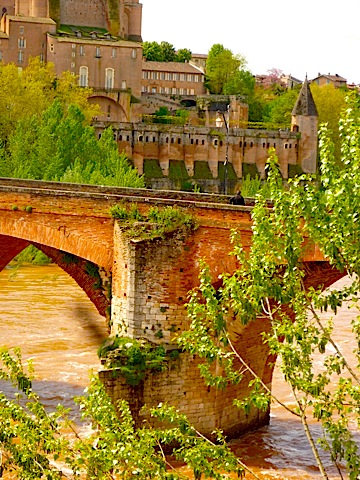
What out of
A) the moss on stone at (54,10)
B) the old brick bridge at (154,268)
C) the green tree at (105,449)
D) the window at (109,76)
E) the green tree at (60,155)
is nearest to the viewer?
the green tree at (105,449)

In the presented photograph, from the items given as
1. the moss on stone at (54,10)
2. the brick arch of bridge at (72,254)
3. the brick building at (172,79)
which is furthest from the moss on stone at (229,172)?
the brick arch of bridge at (72,254)

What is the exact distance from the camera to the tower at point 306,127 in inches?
2953

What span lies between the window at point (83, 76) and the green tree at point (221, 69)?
79.3 ft

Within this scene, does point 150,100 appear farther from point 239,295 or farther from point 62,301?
point 239,295

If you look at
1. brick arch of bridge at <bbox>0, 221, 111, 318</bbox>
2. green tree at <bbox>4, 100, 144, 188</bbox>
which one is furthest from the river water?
green tree at <bbox>4, 100, 144, 188</bbox>

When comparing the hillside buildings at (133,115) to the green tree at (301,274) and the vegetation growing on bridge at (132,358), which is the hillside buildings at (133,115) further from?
the green tree at (301,274)

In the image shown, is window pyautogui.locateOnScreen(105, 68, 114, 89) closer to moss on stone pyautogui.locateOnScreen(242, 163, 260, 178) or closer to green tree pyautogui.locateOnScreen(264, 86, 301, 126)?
moss on stone pyautogui.locateOnScreen(242, 163, 260, 178)

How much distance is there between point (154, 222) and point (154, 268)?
86 centimetres

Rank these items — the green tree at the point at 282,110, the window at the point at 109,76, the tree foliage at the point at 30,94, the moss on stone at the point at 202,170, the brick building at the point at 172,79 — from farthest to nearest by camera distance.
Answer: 1. the brick building at the point at 172,79
2. the green tree at the point at 282,110
3. the window at the point at 109,76
4. the moss on stone at the point at 202,170
5. the tree foliage at the point at 30,94

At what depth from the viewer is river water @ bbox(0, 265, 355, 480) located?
62.3ft

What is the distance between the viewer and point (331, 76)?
12388cm

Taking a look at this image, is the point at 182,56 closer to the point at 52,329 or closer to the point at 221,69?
the point at 221,69

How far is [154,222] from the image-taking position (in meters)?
18.6

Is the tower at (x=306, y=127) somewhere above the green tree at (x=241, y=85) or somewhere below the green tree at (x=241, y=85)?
below
